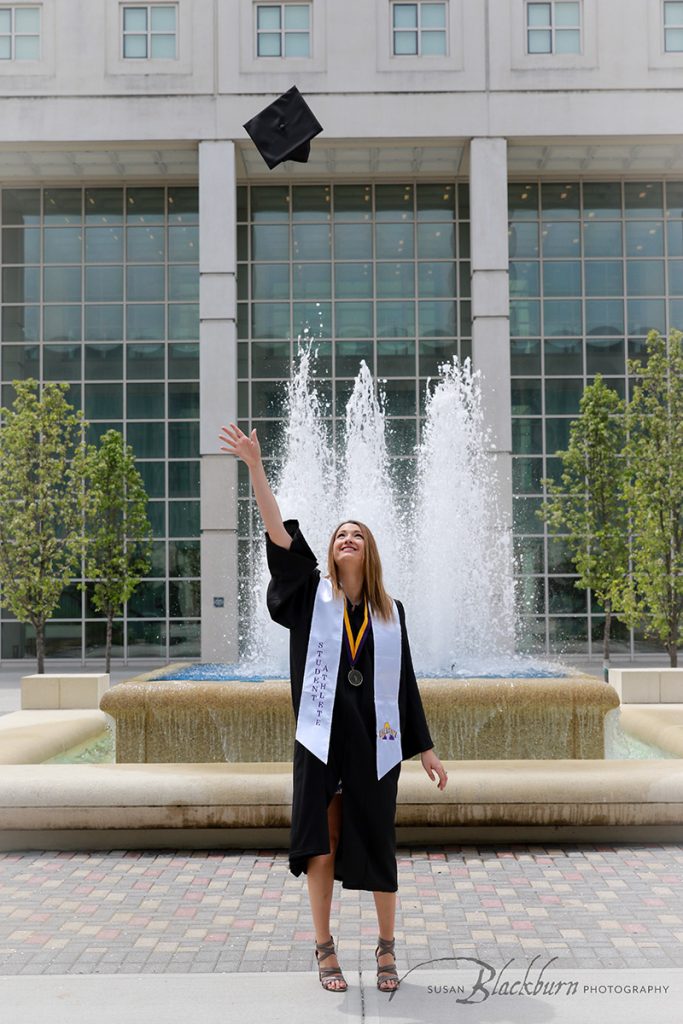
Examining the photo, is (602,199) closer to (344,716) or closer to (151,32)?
(151,32)

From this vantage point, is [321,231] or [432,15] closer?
[432,15]

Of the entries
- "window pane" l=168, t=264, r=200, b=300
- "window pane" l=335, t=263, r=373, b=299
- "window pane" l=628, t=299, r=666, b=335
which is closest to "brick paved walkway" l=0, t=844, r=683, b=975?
"window pane" l=335, t=263, r=373, b=299

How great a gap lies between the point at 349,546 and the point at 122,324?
23782 millimetres

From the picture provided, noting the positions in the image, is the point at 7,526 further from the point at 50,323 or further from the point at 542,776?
the point at 542,776

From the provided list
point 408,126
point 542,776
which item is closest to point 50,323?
point 408,126

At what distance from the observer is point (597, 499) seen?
23188 mm

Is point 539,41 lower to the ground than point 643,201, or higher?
higher

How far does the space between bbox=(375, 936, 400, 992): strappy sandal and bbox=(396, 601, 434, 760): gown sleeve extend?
28.6 inches

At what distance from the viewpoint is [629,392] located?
84.9 ft

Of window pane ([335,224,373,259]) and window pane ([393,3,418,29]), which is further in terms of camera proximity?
window pane ([335,224,373,259])

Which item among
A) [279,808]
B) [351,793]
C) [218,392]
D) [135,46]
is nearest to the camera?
[351,793]

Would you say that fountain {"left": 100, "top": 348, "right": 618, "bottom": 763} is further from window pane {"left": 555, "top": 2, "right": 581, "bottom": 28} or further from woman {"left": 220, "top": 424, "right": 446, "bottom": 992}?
window pane {"left": 555, "top": 2, "right": 581, "bottom": 28}

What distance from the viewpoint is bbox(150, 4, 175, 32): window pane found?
80.1 feet

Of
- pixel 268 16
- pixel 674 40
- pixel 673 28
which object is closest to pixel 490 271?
pixel 674 40
